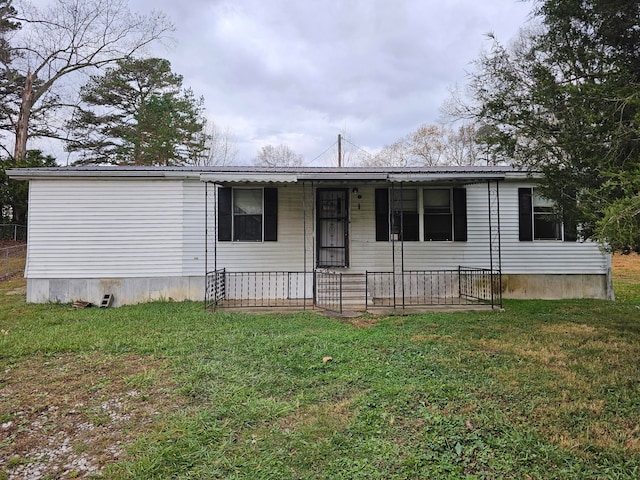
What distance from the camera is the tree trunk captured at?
59.6 feet

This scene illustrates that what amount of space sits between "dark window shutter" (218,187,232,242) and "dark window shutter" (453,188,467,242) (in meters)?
5.53

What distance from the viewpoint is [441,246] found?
29.3 feet

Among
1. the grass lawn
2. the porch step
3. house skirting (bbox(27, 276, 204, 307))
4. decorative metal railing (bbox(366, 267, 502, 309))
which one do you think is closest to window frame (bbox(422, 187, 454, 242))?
decorative metal railing (bbox(366, 267, 502, 309))

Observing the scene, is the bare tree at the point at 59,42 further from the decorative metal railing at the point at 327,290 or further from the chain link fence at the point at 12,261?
the decorative metal railing at the point at 327,290

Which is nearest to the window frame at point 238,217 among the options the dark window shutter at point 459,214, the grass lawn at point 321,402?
the grass lawn at point 321,402

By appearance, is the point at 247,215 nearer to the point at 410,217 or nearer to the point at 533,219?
the point at 410,217

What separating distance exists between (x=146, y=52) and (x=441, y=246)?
63.4ft

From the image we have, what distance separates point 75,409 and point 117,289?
19.0ft

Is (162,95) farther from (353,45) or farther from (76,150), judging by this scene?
(353,45)

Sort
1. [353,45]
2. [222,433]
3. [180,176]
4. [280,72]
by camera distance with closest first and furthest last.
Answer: [222,433] < [180,176] < [353,45] < [280,72]

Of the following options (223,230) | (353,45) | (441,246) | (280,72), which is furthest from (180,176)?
(280,72)

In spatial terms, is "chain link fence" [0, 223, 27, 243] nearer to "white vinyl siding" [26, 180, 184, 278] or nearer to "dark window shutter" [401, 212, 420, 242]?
"white vinyl siding" [26, 180, 184, 278]

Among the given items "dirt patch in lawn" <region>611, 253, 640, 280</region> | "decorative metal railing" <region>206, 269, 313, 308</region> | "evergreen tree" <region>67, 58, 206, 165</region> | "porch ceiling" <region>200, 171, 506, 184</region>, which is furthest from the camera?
"evergreen tree" <region>67, 58, 206, 165</region>

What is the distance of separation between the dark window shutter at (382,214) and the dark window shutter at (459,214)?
168 cm
